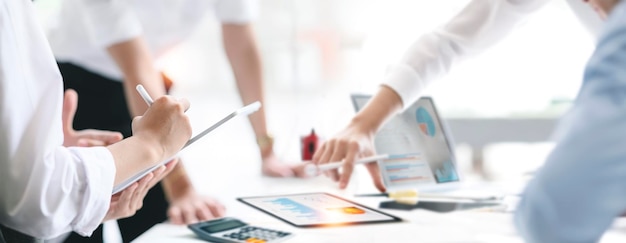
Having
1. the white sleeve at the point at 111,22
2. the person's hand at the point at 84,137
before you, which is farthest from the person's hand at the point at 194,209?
the white sleeve at the point at 111,22

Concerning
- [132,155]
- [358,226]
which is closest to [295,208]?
[358,226]

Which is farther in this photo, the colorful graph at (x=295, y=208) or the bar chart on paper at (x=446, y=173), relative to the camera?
the bar chart on paper at (x=446, y=173)

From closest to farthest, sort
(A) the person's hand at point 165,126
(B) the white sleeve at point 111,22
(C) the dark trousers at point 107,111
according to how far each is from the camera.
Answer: (A) the person's hand at point 165,126
(B) the white sleeve at point 111,22
(C) the dark trousers at point 107,111

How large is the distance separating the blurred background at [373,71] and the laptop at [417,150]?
735 millimetres

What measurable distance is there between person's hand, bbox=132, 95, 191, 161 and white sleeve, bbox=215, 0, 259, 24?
0.90 metres

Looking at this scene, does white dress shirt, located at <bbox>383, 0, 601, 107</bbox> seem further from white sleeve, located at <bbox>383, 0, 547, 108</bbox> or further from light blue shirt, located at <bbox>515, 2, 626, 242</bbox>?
light blue shirt, located at <bbox>515, 2, 626, 242</bbox>

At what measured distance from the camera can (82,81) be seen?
151cm

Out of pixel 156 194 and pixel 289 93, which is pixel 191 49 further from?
pixel 156 194

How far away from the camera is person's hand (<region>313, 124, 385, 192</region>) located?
3.81 ft

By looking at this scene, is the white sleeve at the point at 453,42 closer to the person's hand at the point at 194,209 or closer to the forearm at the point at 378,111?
the forearm at the point at 378,111

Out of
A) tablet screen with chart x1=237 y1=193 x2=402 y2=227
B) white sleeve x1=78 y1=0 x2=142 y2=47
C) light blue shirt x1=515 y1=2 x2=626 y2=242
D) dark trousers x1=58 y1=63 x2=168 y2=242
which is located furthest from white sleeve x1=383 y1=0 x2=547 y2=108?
light blue shirt x1=515 y1=2 x2=626 y2=242

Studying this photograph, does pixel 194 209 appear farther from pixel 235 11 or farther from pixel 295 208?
pixel 235 11

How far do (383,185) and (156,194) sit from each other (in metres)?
0.59

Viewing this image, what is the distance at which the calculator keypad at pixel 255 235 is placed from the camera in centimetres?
79
